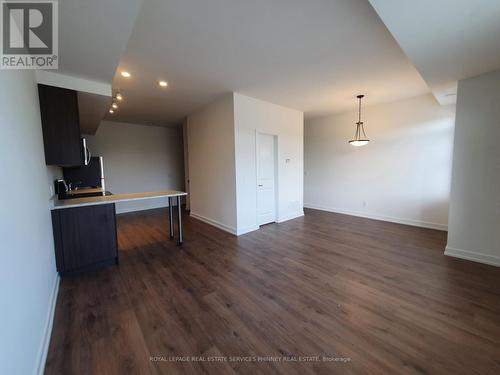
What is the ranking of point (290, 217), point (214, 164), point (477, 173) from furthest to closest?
1. point (290, 217)
2. point (214, 164)
3. point (477, 173)

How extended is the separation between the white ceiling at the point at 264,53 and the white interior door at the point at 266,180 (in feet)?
3.21

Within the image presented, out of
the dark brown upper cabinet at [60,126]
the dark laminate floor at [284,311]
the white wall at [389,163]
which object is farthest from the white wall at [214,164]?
the white wall at [389,163]

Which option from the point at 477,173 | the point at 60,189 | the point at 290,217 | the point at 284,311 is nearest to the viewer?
the point at 284,311

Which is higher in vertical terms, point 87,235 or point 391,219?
point 87,235

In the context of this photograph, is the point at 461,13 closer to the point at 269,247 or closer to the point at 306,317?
the point at 306,317

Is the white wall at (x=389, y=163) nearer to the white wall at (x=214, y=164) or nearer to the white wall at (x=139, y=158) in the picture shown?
the white wall at (x=214, y=164)

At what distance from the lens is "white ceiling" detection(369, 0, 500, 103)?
1545 mm

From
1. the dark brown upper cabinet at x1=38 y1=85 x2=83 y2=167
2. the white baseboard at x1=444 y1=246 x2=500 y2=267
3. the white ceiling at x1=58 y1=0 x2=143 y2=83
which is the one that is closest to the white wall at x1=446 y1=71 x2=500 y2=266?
the white baseboard at x1=444 y1=246 x2=500 y2=267

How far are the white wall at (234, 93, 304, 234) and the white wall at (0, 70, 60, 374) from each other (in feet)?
9.30

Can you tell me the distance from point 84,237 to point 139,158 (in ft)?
14.8

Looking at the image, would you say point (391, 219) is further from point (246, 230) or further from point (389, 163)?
point (246, 230)

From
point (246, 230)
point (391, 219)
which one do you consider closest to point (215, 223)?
point (246, 230)

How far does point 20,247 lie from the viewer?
1.34m

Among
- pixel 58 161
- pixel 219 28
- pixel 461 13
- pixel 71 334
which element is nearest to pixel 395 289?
pixel 461 13
